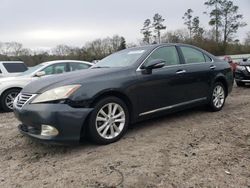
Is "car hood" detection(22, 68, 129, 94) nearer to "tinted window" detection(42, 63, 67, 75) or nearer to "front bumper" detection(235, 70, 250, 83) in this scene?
"tinted window" detection(42, 63, 67, 75)

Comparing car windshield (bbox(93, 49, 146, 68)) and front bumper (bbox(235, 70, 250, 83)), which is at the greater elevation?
car windshield (bbox(93, 49, 146, 68))

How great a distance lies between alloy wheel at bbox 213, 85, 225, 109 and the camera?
611 centimetres

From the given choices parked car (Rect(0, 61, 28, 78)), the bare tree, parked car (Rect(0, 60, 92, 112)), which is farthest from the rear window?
the bare tree

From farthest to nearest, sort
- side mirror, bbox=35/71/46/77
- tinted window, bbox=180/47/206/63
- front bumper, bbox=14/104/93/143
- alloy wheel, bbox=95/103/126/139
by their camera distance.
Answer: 1. side mirror, bbox=35/71/46/77
2. tinted window, bbox=180/47/206/63
3. alloy wheel, bbox=95/103/126/139
4. front bumper, bbox=14/104/93/143

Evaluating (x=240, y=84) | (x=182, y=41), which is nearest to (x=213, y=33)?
(x=182, y=41)

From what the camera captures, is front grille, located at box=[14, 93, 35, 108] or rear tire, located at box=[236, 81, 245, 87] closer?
front grille, located at box=[14, 93, 35, 108]

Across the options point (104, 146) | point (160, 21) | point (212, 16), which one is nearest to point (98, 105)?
point (104, 146)

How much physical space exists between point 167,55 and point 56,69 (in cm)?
422

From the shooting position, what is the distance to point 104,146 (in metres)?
4.13

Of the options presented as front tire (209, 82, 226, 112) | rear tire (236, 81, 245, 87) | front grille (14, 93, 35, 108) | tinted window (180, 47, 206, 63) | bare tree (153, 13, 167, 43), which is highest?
bare tree (153, 13, 167, 43)

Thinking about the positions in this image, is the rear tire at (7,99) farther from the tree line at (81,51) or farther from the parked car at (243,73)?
the tree line at (81,51)

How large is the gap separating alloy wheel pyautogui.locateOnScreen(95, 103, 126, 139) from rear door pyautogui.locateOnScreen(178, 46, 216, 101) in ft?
5.37

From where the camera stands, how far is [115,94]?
4.32 meters

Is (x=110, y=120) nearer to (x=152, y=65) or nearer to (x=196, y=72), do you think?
(x=152, y=65)
